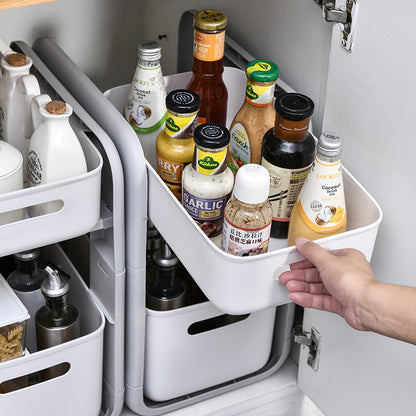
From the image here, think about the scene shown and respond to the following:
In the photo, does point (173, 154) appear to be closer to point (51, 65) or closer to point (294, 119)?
point (294, 119)

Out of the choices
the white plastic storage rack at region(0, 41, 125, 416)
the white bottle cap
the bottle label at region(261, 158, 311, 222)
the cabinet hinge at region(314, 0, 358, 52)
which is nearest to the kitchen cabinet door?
the cabinet hinge at region(314, 0, 358, 52)

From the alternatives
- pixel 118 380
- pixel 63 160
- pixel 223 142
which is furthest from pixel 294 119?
pixel 118 380

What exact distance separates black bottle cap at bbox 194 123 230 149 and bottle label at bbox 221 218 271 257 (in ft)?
0.40

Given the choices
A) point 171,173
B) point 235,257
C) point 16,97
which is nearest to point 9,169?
point 16,97

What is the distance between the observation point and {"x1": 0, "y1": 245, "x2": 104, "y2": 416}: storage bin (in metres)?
1.42

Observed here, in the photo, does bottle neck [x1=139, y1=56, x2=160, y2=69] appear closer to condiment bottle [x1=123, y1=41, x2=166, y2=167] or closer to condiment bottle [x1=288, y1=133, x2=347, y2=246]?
condiment bottle [x1=123, y1=41, x2=166, y2=167]

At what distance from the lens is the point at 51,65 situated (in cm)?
152

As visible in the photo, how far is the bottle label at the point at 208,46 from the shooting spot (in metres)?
1.36

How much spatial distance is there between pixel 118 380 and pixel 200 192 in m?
0.55

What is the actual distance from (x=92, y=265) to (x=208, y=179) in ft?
1.30

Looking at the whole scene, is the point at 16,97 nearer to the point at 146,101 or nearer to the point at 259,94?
the point at 146,101

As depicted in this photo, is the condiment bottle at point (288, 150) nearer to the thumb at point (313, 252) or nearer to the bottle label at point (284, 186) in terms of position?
the bottle label at point (284, 186)

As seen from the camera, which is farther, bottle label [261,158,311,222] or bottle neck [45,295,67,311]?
bottle neck [45,295,67,311]

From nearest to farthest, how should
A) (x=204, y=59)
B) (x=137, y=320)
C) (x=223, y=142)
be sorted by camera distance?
(x=223, y=142) < (x=204, y=59) < (x=137, y=320)
